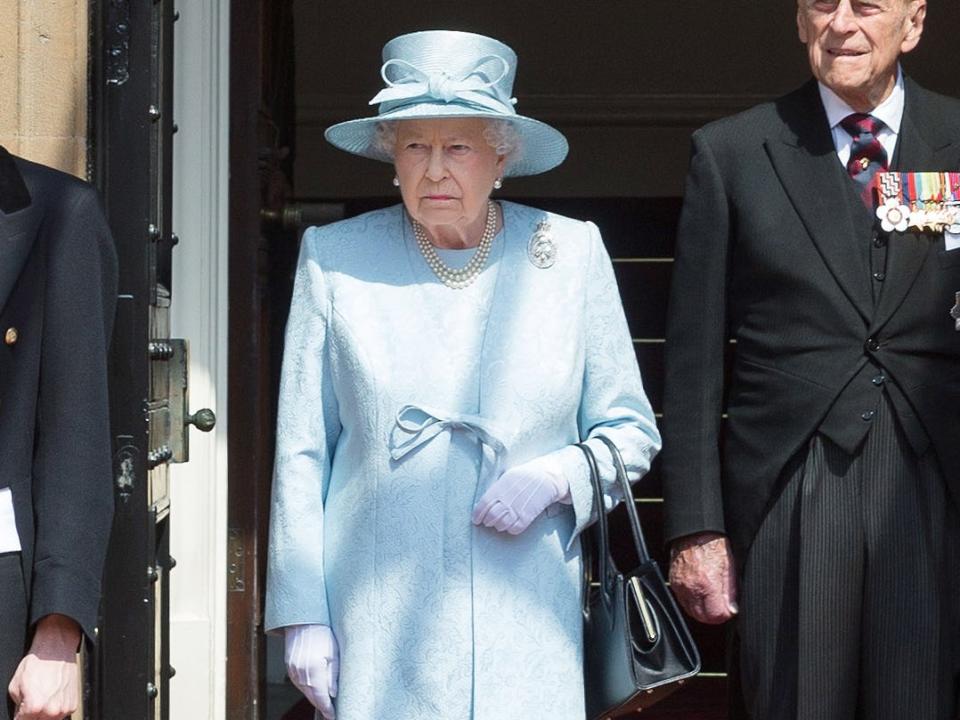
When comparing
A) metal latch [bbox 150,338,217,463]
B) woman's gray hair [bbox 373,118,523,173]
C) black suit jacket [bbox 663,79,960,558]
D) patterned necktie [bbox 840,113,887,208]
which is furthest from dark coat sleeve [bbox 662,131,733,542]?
metal latch [bbox 150,338,217,463]

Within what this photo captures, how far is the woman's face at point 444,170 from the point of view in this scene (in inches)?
117

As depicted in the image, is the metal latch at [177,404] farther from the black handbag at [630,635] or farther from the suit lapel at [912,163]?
the suit lapel at [912,163]

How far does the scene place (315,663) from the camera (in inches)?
116

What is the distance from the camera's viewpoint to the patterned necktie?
3.15 meters

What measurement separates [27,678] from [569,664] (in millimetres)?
915

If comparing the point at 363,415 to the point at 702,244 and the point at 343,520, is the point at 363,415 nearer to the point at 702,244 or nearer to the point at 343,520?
the point at 343,520

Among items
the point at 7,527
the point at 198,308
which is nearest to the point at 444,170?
the point at 7,527

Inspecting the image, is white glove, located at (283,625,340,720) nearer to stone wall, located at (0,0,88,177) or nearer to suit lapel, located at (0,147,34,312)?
suit lapel, located at (0,147,34,312)

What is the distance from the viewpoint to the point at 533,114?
7914mm

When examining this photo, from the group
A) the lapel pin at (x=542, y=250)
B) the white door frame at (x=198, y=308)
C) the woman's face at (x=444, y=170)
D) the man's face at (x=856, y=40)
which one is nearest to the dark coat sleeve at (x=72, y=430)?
the woman's face at (x=444, y=170)

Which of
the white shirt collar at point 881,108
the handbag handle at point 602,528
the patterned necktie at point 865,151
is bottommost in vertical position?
the handbag handle at point 602,528

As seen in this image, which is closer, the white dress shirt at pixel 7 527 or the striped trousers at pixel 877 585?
the white dress shirt at pixel 7 527

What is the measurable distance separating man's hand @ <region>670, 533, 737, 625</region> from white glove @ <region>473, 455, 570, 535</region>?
34 centimetres

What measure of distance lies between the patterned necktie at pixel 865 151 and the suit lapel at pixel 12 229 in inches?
55.2
